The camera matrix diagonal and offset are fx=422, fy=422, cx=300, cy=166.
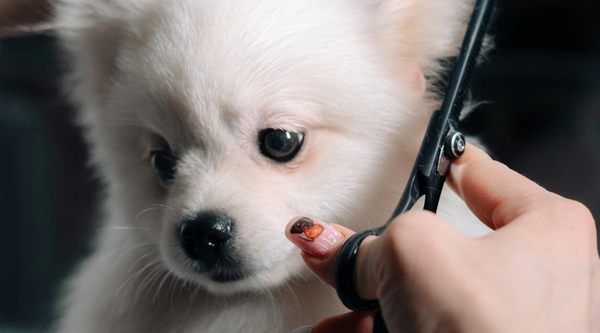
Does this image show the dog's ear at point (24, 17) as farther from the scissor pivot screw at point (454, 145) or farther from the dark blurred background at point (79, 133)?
the scissor pivot screw at point (454, 145)

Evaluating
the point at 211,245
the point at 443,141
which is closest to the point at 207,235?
the point at 211,245

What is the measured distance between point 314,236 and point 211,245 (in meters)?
0.18

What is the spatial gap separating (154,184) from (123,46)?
20 cm

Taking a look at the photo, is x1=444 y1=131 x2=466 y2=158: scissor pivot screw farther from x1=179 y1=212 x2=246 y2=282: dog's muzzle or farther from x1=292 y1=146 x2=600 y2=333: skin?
x1=179 y1=212 x2=246 y2=282: dog's muzzle

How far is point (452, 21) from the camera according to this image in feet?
2.02

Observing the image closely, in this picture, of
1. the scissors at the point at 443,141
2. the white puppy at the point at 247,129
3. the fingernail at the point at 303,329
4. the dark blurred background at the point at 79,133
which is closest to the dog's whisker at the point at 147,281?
the white puppy at the point at 247,129

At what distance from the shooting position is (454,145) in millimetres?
449

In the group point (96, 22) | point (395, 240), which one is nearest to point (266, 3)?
point (96, 22)

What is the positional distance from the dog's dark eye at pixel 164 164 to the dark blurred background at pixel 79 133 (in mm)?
180

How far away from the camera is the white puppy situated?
52 cm

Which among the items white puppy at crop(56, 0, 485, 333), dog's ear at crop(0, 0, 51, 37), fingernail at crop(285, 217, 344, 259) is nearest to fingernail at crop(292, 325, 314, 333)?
white puppy at crop(56, 0, 485, 333)

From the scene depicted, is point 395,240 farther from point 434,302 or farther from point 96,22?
point 96,22

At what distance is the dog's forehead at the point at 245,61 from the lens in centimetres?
51

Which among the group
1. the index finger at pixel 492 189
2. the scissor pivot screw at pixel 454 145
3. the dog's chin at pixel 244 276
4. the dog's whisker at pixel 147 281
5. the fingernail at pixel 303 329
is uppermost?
the scissor pivot screw at pixel 454 145
